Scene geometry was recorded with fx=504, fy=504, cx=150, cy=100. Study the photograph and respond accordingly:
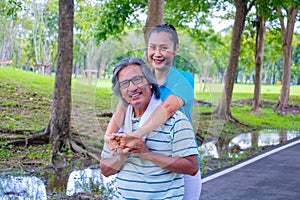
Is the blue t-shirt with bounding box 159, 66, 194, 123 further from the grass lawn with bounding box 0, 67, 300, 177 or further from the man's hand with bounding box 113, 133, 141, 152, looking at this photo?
the man's hand with bounding box 113, 133, 141, 152

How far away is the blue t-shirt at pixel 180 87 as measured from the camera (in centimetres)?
220

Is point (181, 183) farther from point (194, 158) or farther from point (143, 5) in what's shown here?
point (143, 5)

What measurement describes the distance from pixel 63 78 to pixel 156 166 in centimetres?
750

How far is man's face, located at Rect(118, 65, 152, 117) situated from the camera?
2.13 m

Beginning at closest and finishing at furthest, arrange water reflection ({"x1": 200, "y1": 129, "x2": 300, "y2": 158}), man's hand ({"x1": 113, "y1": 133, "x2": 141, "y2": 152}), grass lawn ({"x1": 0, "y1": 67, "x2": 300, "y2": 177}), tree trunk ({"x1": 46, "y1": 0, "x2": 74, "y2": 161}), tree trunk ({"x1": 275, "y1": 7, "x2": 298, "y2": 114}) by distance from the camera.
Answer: man's hand ({"x1": 113, "y1": 133, "x2": 141, "y2": 152})
grass lawn ({"x1": 0, "y1": 67, "x2": 300, "y2": 177})
tree trunk ({"x1": 46, "y1": 0, "x2": 74, "y2": 161})
water reflection ({"x1": 200, "y1": 129, "x2": 300, "y2": 158})
tree trunk ({"x1": 275, "y1": 7, "x2": 298, "y2": 114})

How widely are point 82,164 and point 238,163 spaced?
9.78 ft

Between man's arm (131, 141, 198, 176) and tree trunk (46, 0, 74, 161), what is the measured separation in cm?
739

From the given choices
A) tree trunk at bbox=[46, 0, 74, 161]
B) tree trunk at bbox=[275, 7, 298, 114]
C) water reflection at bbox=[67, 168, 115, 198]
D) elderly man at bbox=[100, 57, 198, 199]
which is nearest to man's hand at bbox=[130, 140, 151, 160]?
elderly man at bbox=[100, 57, 198, 199]

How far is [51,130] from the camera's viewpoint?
9.86 meters

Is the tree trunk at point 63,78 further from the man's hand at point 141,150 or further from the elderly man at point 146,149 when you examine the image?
the man's hand at point 141,150

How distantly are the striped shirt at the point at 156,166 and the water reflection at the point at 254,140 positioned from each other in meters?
8.08

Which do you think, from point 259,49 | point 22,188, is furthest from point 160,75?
point 259,49

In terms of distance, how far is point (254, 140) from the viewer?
13.8 m

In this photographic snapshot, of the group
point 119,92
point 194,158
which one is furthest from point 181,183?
point 119,92
